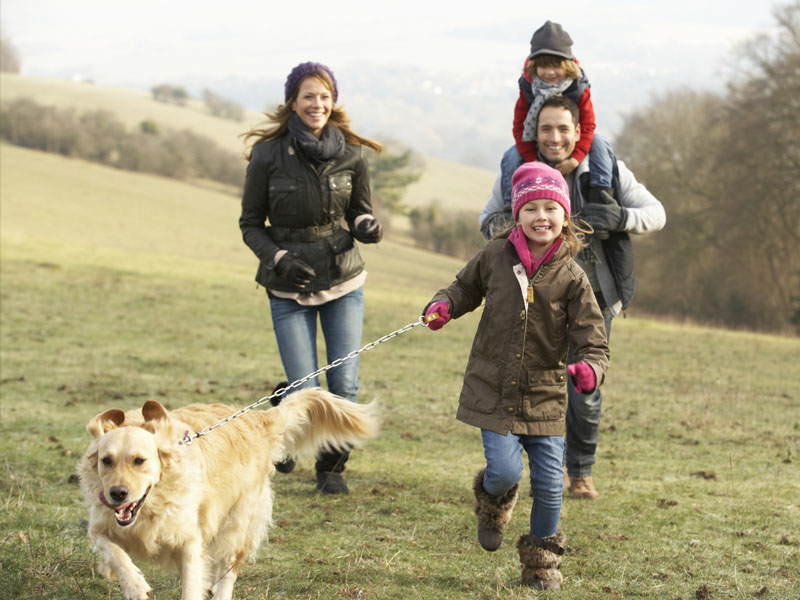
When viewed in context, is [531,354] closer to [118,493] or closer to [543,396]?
[543,396]

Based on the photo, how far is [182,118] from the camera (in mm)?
90625

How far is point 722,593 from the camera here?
14.9ft

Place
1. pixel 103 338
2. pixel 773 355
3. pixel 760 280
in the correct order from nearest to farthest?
pixel 103 338 < pixel 773 355 < pixel 760 280

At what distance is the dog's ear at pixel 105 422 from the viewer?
3.83 metres

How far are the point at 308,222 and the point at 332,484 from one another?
2083 millimetres

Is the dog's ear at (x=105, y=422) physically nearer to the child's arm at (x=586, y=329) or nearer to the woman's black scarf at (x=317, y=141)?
the child's arm at (x=586, y=329)

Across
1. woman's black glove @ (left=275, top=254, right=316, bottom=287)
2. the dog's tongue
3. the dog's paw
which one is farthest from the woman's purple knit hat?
the dog's paw

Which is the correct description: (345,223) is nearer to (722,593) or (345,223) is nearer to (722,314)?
(722,593)

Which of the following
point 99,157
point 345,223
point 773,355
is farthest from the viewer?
point 99,157

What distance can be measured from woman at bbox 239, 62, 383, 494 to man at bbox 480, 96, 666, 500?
1.12m

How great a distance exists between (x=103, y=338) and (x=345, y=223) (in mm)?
10962

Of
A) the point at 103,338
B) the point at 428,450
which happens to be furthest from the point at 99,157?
the point at 428,450

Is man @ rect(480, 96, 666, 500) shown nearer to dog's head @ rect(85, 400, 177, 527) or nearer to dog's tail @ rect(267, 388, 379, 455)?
dog's tail @ rect(267, 388, 379, 455)

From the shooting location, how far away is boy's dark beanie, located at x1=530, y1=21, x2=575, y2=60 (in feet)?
18.8
